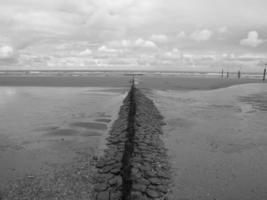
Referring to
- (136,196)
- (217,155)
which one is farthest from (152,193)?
(217,155)

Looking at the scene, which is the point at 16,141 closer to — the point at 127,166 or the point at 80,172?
the point at 80,172

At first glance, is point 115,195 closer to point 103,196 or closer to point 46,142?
point 103,196

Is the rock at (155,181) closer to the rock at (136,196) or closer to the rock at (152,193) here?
the rock at (152,193)

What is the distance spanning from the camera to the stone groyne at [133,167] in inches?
207

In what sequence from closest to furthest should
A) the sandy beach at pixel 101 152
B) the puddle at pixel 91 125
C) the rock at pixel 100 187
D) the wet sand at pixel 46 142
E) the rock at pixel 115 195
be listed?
the rock at pixel 115 195 < the rock at pixel 100 187 < the sandy beach at pixel 101 152 < the wet sand at pixel 46 142 < the puddle at pixel 91 125

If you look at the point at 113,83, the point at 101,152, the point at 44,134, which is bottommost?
the point at 101,152

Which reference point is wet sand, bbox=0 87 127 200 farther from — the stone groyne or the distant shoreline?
the distant shoreline

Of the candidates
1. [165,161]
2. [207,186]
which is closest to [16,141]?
[165,161]

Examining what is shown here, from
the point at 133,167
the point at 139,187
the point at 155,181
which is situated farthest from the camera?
the point at 133,167

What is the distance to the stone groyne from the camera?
5254mm

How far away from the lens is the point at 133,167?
6113 millimetres

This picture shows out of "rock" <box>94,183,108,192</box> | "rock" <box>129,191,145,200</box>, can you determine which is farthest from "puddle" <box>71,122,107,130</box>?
"rock" <box>129,191,145,200</box>

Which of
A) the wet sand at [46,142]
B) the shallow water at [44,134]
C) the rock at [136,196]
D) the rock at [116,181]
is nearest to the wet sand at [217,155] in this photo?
the rock at [136,196]

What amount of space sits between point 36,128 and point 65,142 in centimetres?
255
